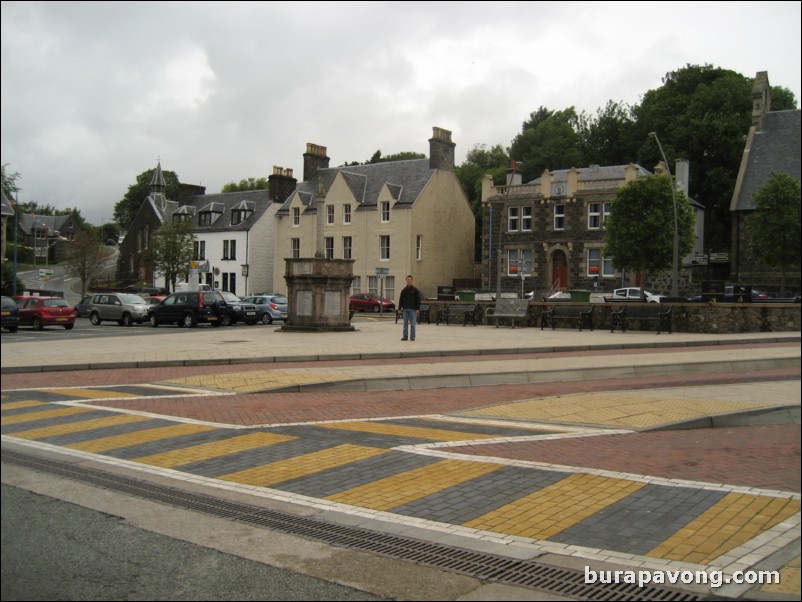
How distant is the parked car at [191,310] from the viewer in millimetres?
35438

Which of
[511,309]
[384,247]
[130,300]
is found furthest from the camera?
[384,247]

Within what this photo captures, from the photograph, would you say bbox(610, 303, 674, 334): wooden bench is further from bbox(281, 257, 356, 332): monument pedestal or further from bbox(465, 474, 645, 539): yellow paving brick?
bbox(465, 474, 645, 539): yellow paving brick

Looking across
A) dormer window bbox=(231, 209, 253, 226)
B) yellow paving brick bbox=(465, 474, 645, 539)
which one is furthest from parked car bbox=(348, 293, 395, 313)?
yellow paving brick bbox=(465, 474, 645, 539)

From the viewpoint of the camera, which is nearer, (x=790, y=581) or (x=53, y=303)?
(x=790, y=581)

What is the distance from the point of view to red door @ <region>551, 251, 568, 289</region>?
5472 centimetres

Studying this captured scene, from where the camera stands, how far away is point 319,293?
2825 cm

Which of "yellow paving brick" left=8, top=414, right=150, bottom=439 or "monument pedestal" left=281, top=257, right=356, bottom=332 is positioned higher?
"monument pedestal" left=281, top=257, right=356, bottom=332

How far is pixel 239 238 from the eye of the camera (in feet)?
221

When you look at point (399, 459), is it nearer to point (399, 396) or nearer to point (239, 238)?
point (399, 396)

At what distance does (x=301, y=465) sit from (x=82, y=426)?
146 inches

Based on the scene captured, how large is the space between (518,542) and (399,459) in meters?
2.82

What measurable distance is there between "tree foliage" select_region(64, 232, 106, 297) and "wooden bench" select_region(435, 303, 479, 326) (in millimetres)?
36626


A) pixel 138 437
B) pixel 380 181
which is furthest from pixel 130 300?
pixel 138 437

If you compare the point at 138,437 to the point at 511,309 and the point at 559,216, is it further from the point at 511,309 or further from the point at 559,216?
the point at 559,216
